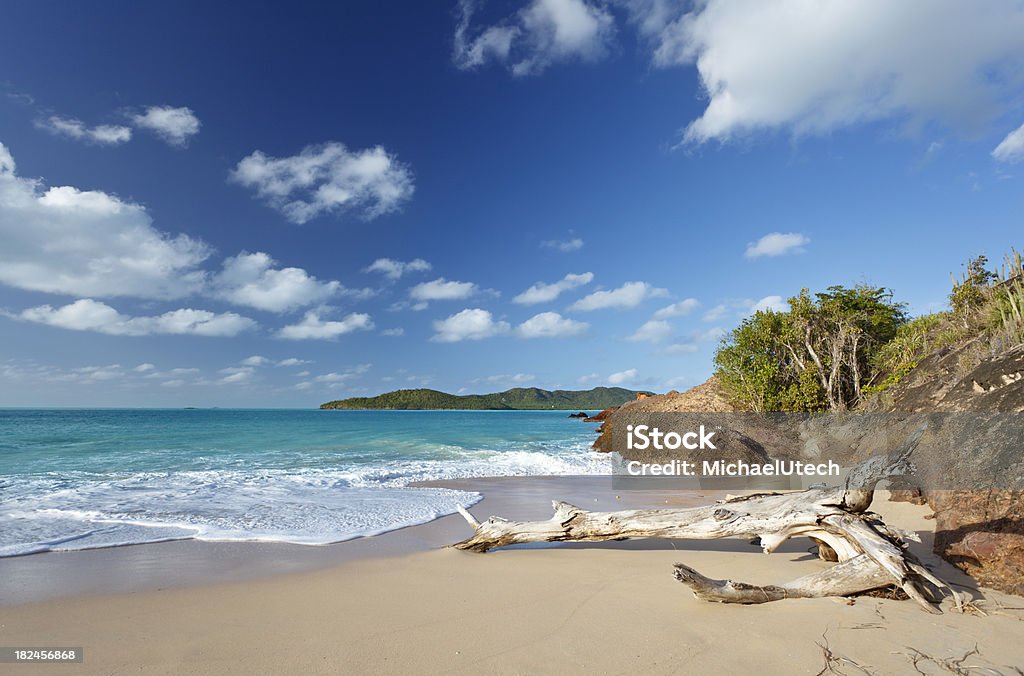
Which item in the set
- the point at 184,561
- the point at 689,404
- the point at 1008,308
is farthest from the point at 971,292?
the point at 184,561

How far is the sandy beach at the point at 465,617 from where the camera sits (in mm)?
3619

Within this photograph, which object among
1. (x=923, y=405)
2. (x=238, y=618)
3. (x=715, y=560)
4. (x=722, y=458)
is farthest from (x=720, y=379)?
(x=238, y=618)

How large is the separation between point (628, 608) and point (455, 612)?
5.15 feet

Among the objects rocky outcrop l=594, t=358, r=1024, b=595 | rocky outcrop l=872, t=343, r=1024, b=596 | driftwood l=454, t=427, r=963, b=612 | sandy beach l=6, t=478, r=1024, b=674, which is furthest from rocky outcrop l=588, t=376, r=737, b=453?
sandy beach l=6, t=478, r=1024, b=674

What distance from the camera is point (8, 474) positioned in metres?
14.4

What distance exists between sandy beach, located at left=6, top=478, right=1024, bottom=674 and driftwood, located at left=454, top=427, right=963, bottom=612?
0.52ft

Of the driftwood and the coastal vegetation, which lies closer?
the driftwood

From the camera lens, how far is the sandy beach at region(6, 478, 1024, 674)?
11.9 feet

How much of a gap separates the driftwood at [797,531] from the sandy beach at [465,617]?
157mm

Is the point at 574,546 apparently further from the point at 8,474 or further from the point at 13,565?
the point at 8,474

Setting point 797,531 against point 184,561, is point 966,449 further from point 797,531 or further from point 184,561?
point 184,561

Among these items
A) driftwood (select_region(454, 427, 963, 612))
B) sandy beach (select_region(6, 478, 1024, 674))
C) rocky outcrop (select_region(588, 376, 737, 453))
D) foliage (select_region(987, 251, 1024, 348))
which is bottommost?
sandy beach (select_region(6, 478, 1024, 674))

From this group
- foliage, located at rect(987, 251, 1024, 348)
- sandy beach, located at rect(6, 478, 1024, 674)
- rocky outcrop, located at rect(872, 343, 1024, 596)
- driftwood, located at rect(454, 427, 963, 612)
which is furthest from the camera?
foliage, located at rect(987, 251, 1024, 348)

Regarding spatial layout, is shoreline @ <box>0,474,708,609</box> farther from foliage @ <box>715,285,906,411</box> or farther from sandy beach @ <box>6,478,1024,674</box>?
foliage @ <box>715,285,906,411</box>
